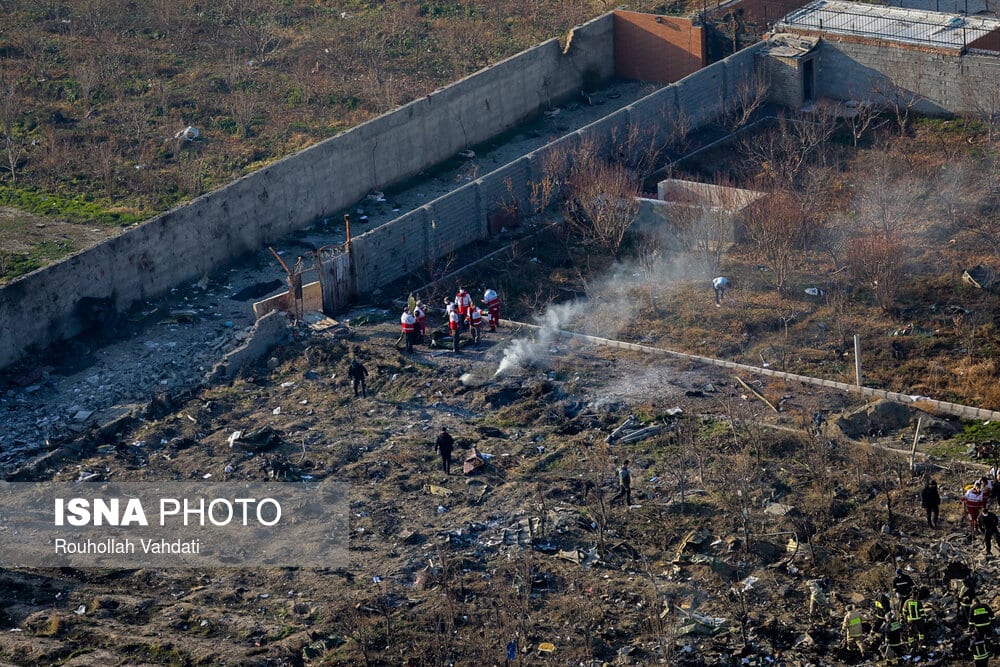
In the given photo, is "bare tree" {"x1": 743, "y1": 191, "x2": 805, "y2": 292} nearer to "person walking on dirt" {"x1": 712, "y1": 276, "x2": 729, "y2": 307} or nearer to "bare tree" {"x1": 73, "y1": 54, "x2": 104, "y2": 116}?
"person walking on dirt" {"x1": 712, "y1": 276, "x2": 729, "y2": 307}

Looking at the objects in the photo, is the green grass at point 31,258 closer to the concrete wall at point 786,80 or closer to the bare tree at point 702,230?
the bare tree at point 702,230

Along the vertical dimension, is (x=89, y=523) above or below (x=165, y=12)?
below

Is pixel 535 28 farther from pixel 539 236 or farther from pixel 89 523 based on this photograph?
pixel 89 523

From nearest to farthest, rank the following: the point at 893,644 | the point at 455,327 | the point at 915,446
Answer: the point at 893,644, the point at 915,446, the point at 455,327

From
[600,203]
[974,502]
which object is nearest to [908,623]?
[974,502]

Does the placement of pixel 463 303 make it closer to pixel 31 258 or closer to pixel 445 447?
pixel 445 447

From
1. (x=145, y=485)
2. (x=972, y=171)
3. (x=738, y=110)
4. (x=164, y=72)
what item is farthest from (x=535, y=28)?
(x=145, y=485)

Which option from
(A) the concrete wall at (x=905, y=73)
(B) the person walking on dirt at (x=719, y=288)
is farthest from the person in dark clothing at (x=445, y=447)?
(A) the concrete wall at (x=905, y=73)
